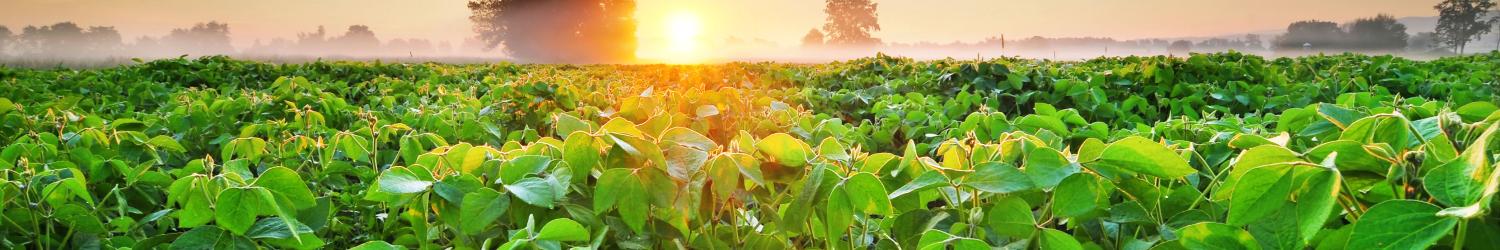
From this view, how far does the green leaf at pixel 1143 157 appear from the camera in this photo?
1.02 m

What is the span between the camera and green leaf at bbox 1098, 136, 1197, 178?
1.02 m

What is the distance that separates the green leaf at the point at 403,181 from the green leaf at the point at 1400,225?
1.08 m

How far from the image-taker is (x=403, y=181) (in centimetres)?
115

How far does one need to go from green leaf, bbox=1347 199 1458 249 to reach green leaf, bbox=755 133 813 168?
0.67 m

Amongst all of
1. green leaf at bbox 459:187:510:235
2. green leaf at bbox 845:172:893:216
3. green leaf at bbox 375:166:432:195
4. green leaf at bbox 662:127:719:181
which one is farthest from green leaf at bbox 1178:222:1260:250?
green leaf at bbox 375:166:432:195

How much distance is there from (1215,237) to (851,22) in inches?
2725

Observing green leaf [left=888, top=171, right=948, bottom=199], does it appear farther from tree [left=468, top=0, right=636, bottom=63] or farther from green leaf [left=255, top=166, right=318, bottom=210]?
tree [left=468, top=0, right=636, bottom=63]

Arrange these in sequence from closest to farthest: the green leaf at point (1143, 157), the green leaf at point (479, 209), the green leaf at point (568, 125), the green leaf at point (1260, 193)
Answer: the green leaf at point (1260, 193)
the green leaf at point (1143, 157)
the green leaf at point (479, 209)
the green leaf at point (568, 125)

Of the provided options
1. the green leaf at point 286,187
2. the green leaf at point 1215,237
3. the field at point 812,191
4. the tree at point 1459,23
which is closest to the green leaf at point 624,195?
the field at point 812,191

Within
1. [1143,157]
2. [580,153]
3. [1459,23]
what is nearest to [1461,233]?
[1143,157]

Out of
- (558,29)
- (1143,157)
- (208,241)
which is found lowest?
(208,241)

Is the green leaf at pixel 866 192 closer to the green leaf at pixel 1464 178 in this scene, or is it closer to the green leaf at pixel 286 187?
the green leaf at pixel 1464 178

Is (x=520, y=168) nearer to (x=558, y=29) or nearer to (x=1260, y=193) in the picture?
(x=1260, y=193)

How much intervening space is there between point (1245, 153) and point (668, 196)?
71cm
